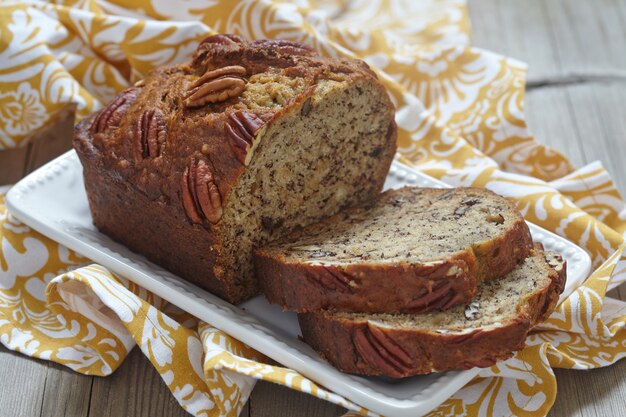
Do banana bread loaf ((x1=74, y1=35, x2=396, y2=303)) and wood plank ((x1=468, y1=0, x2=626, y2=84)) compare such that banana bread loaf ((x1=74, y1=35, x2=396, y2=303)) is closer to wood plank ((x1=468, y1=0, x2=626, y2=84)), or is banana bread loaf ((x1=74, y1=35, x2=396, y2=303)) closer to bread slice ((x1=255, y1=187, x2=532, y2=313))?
bread slice ((x1=255, y1=187, x2=532, y2=313))

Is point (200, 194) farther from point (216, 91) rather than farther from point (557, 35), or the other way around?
point (557, 35)

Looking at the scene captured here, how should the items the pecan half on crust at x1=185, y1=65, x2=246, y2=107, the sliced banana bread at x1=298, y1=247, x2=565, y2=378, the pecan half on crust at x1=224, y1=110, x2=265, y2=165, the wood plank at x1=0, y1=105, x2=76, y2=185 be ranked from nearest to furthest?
the sliced banana bread at x1=298, y1=247, x2=565, y2=378 < the pecan half on crust at x1=224, y1=110, x2=265, y2=165 < the pecan half on crust at x1=185, y1=65, x2=246, y2=107 < the wood plank at x1=0, y1=105, x2=76, y2=185

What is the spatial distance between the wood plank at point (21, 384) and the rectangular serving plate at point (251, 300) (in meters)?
0.46

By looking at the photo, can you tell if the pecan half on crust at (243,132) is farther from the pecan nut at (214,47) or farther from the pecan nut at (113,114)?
the pecan nut at (113,114)

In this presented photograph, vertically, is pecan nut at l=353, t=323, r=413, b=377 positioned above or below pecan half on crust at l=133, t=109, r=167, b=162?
below

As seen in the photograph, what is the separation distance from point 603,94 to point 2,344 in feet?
11.0

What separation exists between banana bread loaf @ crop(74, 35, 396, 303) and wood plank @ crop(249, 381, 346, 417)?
40 centimetres

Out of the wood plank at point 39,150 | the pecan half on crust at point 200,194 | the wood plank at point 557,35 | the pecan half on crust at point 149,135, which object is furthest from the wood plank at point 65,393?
the wood plank at point 557,35

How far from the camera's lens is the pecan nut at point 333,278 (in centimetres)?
285

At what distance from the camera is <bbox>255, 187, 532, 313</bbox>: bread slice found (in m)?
2.82

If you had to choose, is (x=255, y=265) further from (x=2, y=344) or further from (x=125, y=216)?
(x=2, y=344)

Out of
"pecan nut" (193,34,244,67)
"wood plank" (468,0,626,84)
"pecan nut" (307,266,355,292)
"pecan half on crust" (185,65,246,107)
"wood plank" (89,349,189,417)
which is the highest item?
"pecan nut" (193,34,244,67)

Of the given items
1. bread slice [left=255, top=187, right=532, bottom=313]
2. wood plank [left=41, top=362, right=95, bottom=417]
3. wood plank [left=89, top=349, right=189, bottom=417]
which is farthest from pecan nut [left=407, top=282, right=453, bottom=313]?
wood plank [left=41, top=362, right=95, bottom=417]

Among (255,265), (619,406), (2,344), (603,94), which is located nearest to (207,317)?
(255,265)
